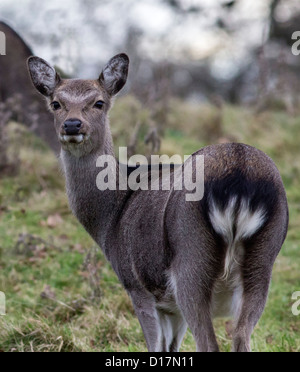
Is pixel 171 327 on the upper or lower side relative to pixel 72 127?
lower

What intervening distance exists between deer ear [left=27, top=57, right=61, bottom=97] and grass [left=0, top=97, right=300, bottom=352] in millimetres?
1897

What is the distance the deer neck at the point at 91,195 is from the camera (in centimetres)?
530

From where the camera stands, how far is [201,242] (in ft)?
13.0

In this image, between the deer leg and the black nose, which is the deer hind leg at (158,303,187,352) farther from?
the black nose

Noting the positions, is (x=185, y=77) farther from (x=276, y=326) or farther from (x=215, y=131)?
(x=276, y=326)

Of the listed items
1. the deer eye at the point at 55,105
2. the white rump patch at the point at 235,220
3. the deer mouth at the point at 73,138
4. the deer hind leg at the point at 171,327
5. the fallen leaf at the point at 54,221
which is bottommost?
the deer hind leg at the point at 171,327

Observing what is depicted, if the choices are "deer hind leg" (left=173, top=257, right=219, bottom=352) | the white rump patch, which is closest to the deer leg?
"deer hind leg" (left=173, top=257, right=219, bottom=352)

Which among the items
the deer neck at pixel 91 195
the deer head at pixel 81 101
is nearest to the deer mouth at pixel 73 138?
the deer head at pixel 81 101

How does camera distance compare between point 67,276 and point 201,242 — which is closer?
point 201,242

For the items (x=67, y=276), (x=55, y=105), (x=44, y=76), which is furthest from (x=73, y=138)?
(x=67, y=276)

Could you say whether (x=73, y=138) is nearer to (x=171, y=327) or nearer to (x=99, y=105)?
(x=99, y=105)

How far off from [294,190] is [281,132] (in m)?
2.76

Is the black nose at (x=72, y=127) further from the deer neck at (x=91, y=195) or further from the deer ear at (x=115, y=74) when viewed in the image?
the deer ear at (x=115, y=74)

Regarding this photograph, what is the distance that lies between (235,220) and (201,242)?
0.90ft
